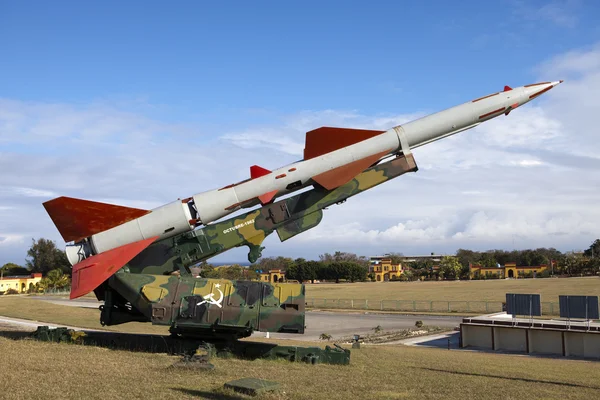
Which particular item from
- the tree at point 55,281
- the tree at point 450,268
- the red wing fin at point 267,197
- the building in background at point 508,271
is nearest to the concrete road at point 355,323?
the red wing fin at point 267,197

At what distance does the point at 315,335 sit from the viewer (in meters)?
27.3

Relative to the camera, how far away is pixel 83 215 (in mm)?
13508

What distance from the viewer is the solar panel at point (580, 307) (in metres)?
21.3

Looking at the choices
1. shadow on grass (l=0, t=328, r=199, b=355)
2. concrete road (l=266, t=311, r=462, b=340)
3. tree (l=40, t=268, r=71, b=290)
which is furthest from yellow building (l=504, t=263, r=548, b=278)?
shadow on grass (l=0, t=328, r=199, b=355)

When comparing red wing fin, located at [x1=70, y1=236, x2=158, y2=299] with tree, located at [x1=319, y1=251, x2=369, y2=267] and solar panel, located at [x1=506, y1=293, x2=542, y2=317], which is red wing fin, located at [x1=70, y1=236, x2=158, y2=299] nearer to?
solar panel, located at [x1=506, y1=293, x2=542, y2=317]

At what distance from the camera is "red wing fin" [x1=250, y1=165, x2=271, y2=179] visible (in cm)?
1393

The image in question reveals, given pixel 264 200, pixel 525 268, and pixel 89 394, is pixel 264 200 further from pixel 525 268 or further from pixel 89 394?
pixel 525 268

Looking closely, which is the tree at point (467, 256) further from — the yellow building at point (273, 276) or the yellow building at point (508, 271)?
the yellow building at point (273, 276)

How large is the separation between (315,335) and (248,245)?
15.3 meters

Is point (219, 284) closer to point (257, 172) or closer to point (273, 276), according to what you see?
point (257, 172)

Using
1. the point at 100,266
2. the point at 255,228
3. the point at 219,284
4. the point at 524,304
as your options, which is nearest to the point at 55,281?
the point at 524,304

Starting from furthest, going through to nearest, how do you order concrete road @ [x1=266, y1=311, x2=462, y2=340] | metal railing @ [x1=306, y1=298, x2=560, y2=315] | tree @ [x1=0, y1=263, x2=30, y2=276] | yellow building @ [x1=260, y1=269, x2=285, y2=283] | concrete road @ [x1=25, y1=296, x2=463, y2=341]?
tree @ [x1=0, y1=263, x2=30, y2=276] < yellow building @ [x1=260, y1=269, x2=285, y2=283] < metal railing @ [x1=306, y1=298, x2=560, y2=315] < concrete road @ [x1=266, y1=311, x2=462, y2=340] < concrete road @ [x1=25, y1=296, x2=463, y2=341]

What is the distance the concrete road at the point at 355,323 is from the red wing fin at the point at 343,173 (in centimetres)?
1411

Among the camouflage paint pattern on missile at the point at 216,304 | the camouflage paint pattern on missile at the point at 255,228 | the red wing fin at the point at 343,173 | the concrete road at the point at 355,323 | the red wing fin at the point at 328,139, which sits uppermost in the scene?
the red wing fin at the point at 328,139
